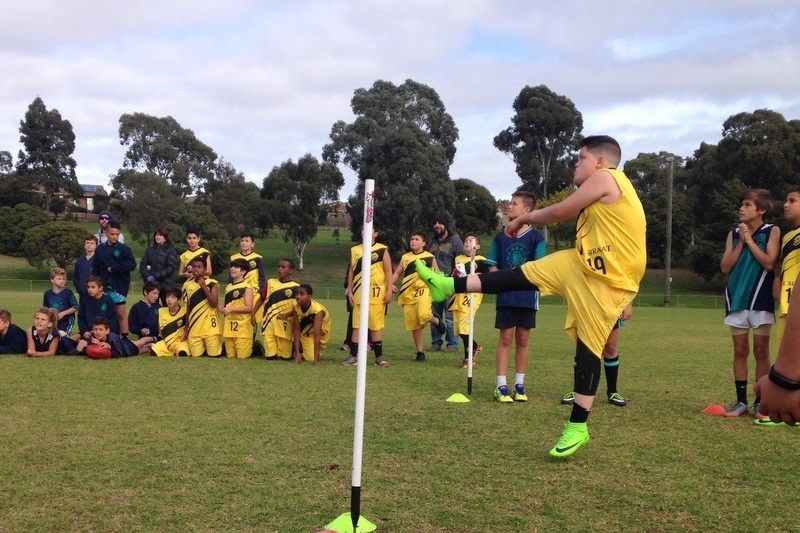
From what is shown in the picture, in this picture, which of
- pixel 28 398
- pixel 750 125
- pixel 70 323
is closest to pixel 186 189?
pixel 750 125

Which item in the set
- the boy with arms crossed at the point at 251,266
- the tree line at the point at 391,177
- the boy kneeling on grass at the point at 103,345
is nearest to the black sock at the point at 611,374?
the boy with arms crossed at the point at 251,266

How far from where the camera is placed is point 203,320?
10953 mm

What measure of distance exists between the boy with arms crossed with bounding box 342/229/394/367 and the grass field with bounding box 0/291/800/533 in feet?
4.99

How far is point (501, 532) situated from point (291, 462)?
1.74 m

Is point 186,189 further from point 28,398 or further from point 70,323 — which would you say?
point 28,398

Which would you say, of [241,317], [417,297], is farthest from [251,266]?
[417,297]

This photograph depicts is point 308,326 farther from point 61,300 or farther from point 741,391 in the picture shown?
point 741,391

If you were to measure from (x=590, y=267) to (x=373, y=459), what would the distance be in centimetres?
207

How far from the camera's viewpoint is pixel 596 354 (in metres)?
5.20

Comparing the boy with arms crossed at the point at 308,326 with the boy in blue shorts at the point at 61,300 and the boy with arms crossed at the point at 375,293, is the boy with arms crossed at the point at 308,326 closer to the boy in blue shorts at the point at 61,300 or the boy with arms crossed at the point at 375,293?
the boy with arms crossed at the point at 375,293

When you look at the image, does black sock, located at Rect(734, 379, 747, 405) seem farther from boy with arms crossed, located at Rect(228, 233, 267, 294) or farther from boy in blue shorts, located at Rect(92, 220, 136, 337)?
boy in blue shorts, located at Rect(92, 220, 136, 337)

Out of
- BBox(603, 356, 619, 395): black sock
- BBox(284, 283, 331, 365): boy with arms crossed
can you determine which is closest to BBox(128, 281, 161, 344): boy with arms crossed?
BBox(284, 283, 331, 365): boy with arms crossed

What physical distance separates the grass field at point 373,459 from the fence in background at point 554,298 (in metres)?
27.5

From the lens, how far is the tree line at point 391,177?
155 ft
